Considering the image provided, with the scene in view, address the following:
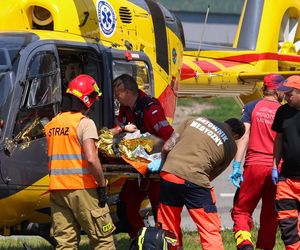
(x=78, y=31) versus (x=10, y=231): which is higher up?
(x=78, y=31)

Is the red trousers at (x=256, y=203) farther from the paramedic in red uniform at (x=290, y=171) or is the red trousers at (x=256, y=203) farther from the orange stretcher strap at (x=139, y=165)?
the orange stretcher strap at (x=139, y=165)

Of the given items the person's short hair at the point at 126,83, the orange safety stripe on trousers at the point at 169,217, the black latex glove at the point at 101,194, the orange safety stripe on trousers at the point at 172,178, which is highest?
the person's short hair at the point at 126,83

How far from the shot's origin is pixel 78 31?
9234 millimetres

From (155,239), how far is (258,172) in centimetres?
178

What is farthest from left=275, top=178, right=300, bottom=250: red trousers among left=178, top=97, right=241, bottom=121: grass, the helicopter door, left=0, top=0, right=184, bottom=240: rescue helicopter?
left=178, top=97, right=241, bottom=121: grass

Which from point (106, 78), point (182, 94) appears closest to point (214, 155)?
point (106, 78)

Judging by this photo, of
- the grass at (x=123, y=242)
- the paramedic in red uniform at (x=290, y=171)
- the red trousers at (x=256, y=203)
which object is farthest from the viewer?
the grass at (x=123, y=242)

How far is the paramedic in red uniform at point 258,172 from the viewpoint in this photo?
9430mm

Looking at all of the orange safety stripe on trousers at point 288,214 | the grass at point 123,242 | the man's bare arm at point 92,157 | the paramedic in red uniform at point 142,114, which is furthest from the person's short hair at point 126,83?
the grass at point 123,242

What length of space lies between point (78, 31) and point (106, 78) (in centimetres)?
56

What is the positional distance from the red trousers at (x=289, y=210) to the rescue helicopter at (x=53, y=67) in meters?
1.43

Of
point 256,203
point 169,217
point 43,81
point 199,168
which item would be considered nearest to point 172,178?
point 199,168

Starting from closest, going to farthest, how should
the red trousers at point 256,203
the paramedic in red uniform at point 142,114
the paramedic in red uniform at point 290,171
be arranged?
the paramedic in red uniform at point 290,171 < the paramedic in red uniform at point 142,114 < the red trousers at point 256,203

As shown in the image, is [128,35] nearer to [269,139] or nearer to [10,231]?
[269,139]
